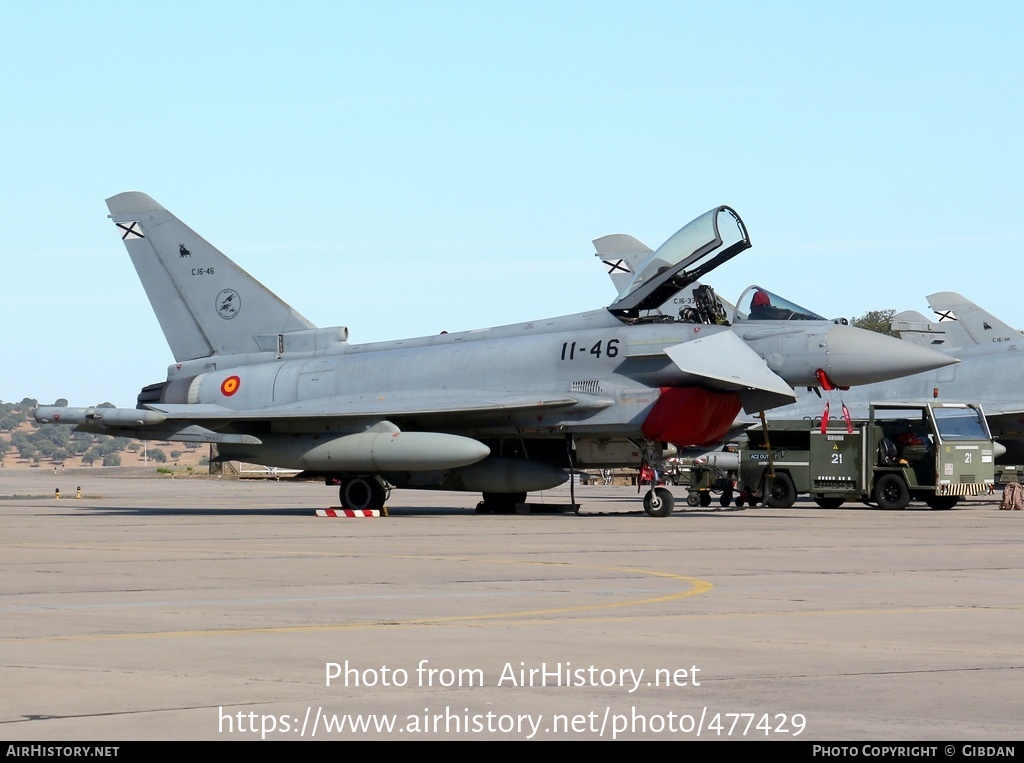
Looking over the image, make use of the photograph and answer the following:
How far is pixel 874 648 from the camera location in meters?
7.66

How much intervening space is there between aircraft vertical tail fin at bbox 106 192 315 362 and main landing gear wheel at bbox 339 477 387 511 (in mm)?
4051

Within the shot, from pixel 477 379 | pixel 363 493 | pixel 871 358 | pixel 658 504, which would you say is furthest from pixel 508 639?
pixel 363 493

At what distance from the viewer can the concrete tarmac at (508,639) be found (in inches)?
219

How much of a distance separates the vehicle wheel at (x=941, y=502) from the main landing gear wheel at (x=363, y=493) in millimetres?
12078

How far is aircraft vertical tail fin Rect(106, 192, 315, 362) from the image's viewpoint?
27.4m

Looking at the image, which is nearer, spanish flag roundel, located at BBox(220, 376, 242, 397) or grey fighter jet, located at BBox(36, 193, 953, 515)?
grey fighter jet, located at BBox(36, 193, 953, 515)

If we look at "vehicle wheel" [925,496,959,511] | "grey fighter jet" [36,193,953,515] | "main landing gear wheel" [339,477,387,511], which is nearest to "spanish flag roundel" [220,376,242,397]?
"grey fighter jet" [36,193,953,515]

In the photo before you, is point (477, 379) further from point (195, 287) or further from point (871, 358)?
point (871, 358)

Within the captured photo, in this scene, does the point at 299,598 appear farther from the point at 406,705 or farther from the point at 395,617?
the point at 406,705

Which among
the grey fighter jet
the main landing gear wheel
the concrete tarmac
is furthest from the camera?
the main landing gear wheel

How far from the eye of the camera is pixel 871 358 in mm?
21672

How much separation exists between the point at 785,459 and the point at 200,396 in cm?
1204

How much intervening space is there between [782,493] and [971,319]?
1717 cm

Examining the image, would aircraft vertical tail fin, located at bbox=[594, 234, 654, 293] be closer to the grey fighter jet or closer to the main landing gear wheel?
the grey fighter jet
